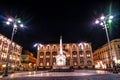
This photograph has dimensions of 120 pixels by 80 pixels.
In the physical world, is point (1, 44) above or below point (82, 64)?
above

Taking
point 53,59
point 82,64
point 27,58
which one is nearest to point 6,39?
point 27,58

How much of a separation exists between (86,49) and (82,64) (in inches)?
387

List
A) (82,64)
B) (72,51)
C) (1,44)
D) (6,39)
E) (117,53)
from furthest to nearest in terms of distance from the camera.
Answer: (72,51) → (82,64) → (117,53) → (6,39) → (1,44)

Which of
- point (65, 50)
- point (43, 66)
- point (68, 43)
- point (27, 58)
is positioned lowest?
point (43, 66)

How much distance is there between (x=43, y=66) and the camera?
220 feet

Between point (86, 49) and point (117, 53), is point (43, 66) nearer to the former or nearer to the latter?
point (86, 49)

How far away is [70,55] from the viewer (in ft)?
226

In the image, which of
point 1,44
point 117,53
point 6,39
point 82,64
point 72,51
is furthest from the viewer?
point 72,51

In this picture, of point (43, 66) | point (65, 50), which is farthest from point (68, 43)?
point (43, 66)

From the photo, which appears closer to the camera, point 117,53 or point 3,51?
point 3,51

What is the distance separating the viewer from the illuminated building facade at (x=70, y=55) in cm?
6618

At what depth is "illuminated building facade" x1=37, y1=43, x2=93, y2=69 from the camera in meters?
66.2

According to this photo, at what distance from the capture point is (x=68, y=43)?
72.2 m

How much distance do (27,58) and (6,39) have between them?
2611 centimetres
